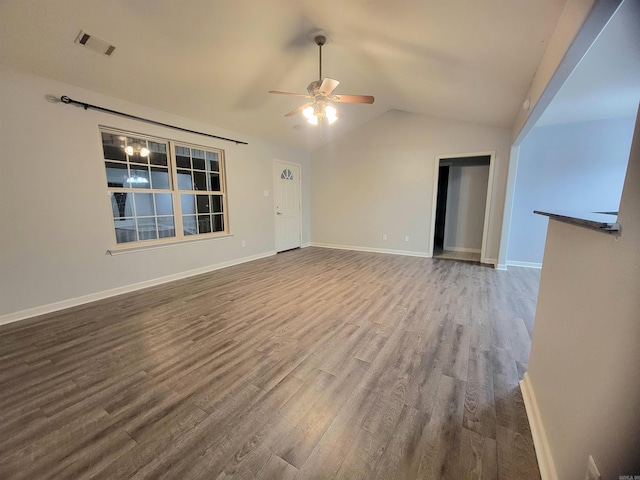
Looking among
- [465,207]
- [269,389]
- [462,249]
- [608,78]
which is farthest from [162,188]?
[462,249]

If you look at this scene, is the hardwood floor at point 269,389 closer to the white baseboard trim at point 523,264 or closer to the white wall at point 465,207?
the white baseboard trim at point 523,264

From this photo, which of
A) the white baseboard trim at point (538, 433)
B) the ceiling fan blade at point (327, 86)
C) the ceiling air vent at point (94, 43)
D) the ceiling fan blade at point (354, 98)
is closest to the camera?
the white baseboard trim at point (538, 433)

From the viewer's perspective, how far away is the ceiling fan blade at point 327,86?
2.76 m

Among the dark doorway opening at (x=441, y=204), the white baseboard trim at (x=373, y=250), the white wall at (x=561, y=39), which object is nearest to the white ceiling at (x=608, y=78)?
the white wall at (x=561, y=39)

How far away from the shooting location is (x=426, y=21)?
2.24 m

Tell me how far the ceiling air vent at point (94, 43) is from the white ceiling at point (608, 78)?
400 centimetres

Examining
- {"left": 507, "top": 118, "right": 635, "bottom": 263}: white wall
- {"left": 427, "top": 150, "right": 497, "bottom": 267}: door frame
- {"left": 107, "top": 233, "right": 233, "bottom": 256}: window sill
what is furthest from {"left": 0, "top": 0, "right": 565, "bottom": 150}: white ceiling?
{"left": 107, "top": 233, "right": 233, "bottom": 256}: window sill

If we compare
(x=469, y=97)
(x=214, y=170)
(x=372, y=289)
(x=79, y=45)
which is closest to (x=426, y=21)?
(x=469, y=97)

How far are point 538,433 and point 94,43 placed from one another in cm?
453

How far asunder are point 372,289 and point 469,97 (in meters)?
3.08

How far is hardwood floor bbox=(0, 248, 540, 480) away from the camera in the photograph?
124cm

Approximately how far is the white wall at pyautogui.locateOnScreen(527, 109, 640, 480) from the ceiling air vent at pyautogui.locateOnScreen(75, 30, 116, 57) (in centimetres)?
380

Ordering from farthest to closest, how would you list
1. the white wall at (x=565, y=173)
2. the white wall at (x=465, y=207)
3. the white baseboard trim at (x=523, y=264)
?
the white wall at (x=465, y=207) < the white baseboard trim at (x=523, y=264) < the white wall at (x=565, y=173)

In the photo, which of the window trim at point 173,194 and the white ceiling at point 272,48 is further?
the window trim at point 173,194
